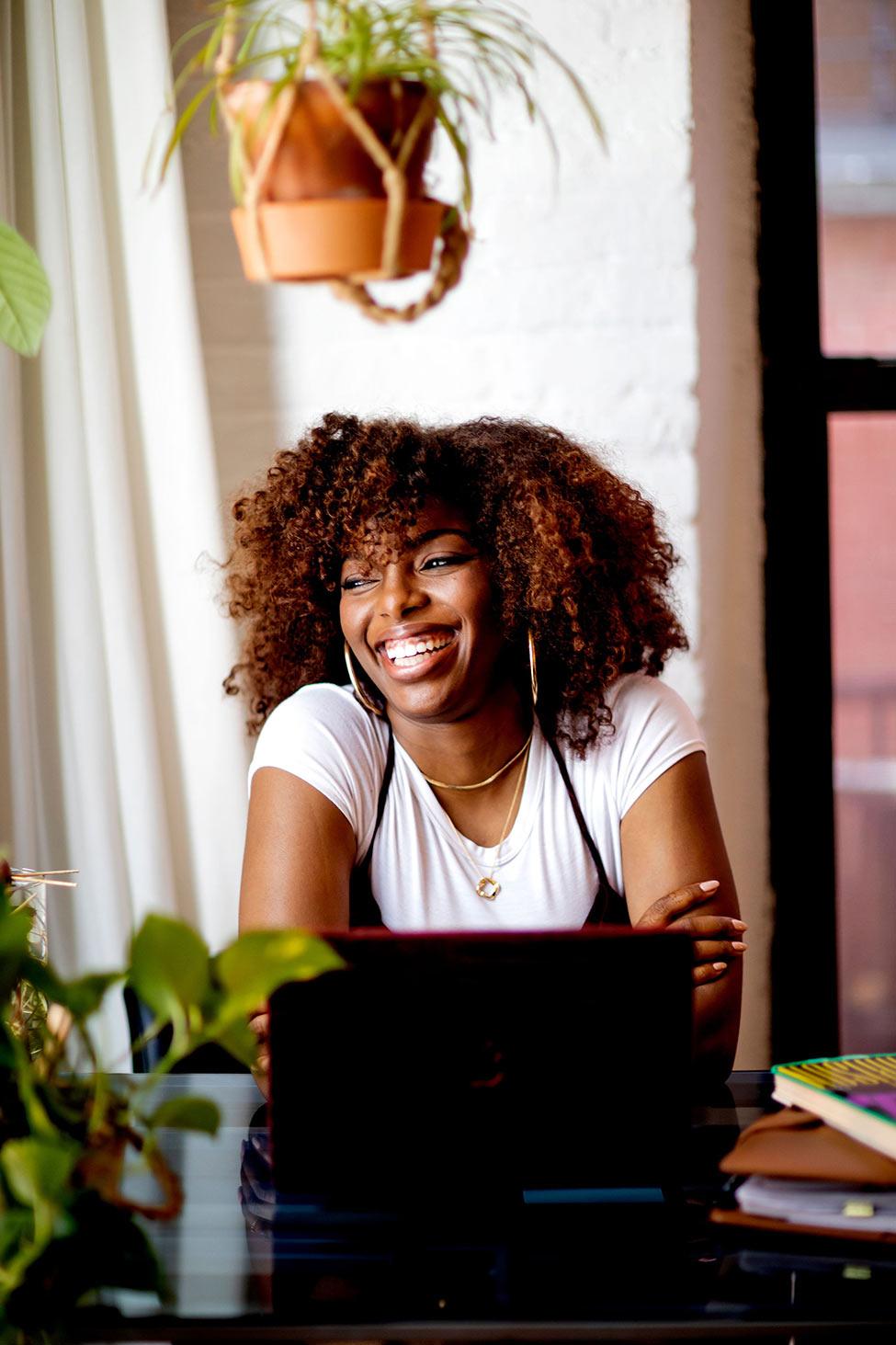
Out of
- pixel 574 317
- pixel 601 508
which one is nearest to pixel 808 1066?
pixel 601 508

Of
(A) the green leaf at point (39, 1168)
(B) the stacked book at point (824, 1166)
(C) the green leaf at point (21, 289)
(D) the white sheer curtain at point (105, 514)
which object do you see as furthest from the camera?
(D) the white sheer curtain at point (105, 514)

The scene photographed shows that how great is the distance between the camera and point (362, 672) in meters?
1.97

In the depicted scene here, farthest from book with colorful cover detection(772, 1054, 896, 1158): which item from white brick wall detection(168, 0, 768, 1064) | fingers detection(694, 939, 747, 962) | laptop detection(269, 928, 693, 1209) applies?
white brick wall detection(168, 0, 768, 1064)

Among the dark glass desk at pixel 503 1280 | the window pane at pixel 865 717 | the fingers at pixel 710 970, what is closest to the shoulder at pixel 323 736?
the fingers at pixel 710 970

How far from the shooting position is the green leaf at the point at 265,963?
29.5 inches

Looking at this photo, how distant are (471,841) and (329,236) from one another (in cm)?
111

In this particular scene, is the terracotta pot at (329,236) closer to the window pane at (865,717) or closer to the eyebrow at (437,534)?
the eyebrow at (437,534)

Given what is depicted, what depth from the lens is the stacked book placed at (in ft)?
3.21

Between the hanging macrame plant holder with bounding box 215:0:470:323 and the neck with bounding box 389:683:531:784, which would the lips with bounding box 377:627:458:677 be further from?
the hanging macrame plant holder with bounding box 215:0:470:323

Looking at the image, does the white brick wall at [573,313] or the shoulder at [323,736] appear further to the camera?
the white brick wall at [573,313]

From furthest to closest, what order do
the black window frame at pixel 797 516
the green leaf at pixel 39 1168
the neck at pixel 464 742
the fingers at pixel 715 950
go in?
1. the black window frame at pixel 797 516
2. the neck at pixel 464 742
3. the fingers at pixel 715 950
4. the green leaf at pixel 39 1168

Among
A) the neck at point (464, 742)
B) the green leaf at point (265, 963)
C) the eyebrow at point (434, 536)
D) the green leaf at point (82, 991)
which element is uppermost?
the eyebrow at point (434, 536)

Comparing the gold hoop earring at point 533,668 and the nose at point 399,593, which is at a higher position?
the nose at point 399,593

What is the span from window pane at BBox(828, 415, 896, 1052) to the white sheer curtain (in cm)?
117
